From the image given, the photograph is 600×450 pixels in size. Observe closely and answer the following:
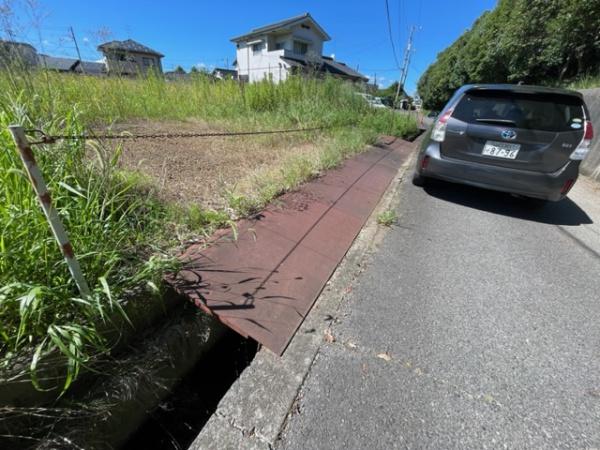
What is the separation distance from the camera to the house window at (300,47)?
74.4 ft

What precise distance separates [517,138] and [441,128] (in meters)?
0.77

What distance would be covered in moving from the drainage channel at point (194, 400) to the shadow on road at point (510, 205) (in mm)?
3405

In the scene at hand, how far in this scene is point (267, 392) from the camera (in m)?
1.24

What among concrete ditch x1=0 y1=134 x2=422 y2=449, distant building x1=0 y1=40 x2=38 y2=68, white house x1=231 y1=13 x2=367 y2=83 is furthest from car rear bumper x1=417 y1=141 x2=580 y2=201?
white house x1=231 y1=13 x2=367 y2=83

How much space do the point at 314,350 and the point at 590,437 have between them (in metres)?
1.26

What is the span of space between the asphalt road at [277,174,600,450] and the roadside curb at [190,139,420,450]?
55mm

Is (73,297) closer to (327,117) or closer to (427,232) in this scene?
(427,232)

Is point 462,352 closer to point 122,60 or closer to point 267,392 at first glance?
point 267,392

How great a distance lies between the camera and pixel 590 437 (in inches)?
45.3

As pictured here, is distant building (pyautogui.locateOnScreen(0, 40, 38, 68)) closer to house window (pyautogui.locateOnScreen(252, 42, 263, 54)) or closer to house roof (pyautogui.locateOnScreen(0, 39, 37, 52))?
house roof (pyautogui.locateOnScreen(0, 39, 37, 52))

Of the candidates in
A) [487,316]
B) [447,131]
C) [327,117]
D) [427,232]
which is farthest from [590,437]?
[327,117]

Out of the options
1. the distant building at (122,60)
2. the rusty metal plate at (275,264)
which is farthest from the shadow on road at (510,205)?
the distant building at (122,60)

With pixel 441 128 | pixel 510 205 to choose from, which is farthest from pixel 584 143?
pixel 441 128

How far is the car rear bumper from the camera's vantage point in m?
2.86
